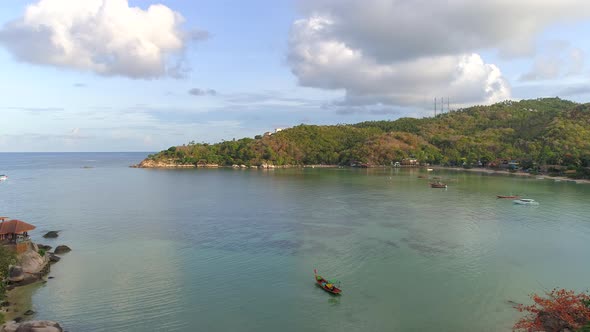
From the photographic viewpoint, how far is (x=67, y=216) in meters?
45.4

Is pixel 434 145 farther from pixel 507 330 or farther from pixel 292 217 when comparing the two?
pixel 507 330

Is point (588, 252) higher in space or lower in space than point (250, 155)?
lower

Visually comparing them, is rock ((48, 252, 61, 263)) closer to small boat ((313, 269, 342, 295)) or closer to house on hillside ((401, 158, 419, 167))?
small boat ((313, 269, 342, 295))

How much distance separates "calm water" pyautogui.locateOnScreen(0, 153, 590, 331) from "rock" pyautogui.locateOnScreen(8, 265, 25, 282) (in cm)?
197

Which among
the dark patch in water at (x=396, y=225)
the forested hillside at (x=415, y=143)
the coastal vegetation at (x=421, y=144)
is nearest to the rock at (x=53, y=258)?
the dark patch in water at (x=396, y=225)

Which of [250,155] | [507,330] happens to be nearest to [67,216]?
[507,330]

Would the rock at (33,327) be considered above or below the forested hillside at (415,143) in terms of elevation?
below

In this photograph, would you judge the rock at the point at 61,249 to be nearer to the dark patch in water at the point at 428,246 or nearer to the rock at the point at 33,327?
the rock at the point at 33,327

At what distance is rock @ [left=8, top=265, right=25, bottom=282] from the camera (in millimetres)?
23391

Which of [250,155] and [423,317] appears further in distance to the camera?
[250,155]

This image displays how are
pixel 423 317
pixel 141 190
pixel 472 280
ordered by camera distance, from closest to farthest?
pixel 423 317 < pixel 472 280 < pixel 141 190

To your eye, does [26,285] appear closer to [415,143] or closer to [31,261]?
[31,261]

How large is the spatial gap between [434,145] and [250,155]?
7210 cm

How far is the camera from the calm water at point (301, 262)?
19.6 metres
